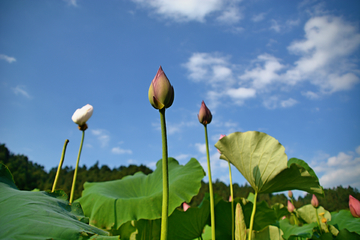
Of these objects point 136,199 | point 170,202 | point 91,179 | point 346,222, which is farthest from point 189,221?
point 91,179

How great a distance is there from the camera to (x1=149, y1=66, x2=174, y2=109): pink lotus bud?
71cm

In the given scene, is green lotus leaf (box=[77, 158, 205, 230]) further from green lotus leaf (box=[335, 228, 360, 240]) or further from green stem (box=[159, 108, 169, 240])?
green lotus leaf (box=[335, 228, 360, 240])

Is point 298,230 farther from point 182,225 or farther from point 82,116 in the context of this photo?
point 82,116

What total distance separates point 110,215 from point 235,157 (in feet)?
3.44

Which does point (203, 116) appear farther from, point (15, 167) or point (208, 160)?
point (15, 167)

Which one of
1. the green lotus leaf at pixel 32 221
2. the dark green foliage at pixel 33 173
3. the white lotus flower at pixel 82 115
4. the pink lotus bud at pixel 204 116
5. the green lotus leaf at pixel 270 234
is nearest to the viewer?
the green lotus leaf at pixel 32 221

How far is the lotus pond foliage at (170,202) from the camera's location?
0.61m

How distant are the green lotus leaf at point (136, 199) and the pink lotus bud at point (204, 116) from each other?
2.01ft

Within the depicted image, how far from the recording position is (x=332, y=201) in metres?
3.40

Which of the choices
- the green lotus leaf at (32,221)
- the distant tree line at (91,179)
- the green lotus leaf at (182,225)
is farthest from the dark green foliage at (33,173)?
the green lotus leaf at (32,221)

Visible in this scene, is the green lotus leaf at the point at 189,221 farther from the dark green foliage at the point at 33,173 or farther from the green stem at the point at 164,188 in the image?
the dark green foliage at the point at 33,173

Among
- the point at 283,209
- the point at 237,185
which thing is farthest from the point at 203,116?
the point at 237,185

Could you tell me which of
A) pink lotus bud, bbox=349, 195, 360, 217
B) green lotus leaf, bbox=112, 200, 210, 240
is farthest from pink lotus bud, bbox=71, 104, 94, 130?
pink lotus bud, bbox=349, 195, 360, 217

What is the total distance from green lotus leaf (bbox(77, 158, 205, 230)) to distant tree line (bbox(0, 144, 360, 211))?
2.38m
